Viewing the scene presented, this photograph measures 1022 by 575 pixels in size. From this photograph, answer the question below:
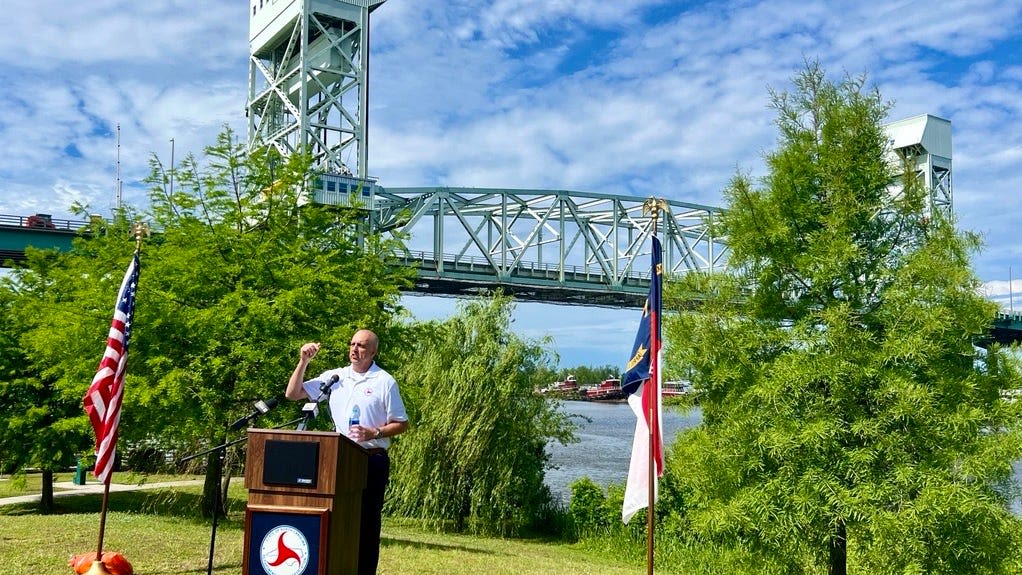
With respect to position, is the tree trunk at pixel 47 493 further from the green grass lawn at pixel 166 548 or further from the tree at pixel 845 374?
the tree at pixel 845 374

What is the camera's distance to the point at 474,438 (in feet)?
74.0

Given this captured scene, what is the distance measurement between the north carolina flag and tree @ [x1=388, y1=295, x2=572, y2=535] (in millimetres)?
13133

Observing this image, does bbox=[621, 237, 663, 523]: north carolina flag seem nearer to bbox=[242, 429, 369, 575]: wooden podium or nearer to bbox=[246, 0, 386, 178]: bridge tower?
bbox=[242, 429, 369, 575]: wooden podium

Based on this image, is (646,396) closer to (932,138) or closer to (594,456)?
(594,456)

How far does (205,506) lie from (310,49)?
59.5 m

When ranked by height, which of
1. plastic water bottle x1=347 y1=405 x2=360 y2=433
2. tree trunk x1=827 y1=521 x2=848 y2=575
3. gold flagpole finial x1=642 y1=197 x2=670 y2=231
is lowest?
tree trunk x1=827 y1=521 x2=848 y2=575

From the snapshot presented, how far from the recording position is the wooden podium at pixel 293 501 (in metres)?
5.32

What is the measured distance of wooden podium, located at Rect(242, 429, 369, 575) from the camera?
532 centimetres

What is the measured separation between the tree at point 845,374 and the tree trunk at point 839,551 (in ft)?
0.09

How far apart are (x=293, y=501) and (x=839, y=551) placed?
8440mm

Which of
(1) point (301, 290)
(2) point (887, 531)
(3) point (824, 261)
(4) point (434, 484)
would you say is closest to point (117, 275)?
(1) point (301, 290)

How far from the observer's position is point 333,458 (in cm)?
536

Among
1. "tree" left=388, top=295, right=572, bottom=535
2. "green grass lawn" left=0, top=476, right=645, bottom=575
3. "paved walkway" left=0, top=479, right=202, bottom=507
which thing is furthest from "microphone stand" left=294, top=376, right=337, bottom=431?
"paved walkway" left=0, top=479, right=202, bottom=507

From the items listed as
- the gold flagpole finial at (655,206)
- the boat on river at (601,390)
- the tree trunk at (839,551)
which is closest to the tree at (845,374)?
the tree trunk at (839,551)
